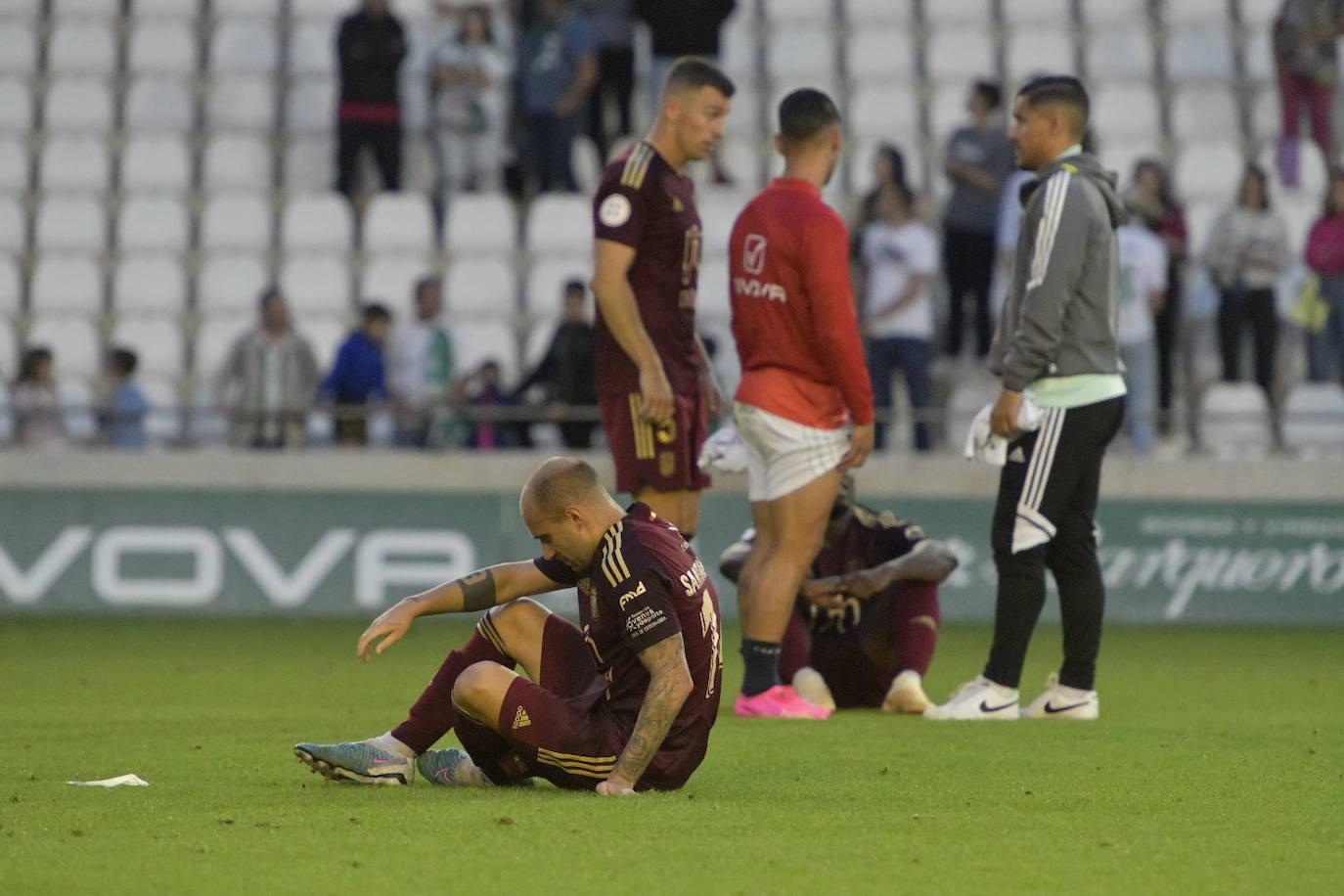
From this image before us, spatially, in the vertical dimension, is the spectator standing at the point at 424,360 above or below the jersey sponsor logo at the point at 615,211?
below

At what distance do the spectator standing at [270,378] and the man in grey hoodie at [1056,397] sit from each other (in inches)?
274

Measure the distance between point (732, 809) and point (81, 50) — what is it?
13643mm

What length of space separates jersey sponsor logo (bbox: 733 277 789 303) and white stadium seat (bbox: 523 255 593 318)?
752 cm

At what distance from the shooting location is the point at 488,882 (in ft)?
12.7

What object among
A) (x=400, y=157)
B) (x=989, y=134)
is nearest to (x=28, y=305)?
(x=400, y=157)

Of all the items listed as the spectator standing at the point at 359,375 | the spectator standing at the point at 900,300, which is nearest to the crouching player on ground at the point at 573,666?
the spectator standing at the point at 359,375

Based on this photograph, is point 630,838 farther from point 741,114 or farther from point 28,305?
point 741,114

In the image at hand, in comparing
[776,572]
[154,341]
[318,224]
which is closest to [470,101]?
[318,224]

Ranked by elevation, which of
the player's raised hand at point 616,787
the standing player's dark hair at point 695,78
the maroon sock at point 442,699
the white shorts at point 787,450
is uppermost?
the standing player's dark hair at point 695,78

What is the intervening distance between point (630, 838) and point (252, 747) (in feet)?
7.09

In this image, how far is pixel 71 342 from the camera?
14531 mm

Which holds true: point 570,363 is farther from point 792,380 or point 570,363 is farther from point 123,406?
point 792,380

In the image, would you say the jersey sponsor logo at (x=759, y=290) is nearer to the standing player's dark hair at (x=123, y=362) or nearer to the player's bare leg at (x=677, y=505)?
the player's bare leg at (x=677, y=505)

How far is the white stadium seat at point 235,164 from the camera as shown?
1605cm
